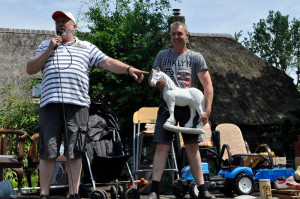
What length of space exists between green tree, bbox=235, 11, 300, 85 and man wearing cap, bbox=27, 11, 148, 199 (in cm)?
2784

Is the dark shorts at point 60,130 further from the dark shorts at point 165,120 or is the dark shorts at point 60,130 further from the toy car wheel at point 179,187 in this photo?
the toy car wheel at point 179,187

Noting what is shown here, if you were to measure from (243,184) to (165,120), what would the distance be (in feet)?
5.45

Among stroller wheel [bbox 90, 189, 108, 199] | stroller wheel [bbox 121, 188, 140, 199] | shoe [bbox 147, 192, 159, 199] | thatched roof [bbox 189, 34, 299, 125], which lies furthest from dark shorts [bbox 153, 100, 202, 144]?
thatched roof [bbox 189, 34, 299, 125]

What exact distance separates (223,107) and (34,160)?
334 inches

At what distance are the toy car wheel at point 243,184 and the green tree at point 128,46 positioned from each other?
3.15 meters

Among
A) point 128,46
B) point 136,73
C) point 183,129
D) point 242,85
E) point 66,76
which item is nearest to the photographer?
point 66,76

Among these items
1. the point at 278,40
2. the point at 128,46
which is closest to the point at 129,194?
the point at 128,46

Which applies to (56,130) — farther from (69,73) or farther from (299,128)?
(299,128)

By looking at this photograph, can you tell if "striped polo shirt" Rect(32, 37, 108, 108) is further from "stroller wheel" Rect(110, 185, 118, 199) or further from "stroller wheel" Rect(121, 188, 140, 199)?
"stroller wheel" Rect(110, 185, 118, 199)

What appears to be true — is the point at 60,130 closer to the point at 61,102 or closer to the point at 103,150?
the point at 61,102

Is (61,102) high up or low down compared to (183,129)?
up

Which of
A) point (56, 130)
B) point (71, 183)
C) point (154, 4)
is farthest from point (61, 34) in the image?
point (154, 4)

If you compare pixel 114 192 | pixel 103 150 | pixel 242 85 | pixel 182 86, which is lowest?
pixel 114 192

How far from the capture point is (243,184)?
4.84 m
